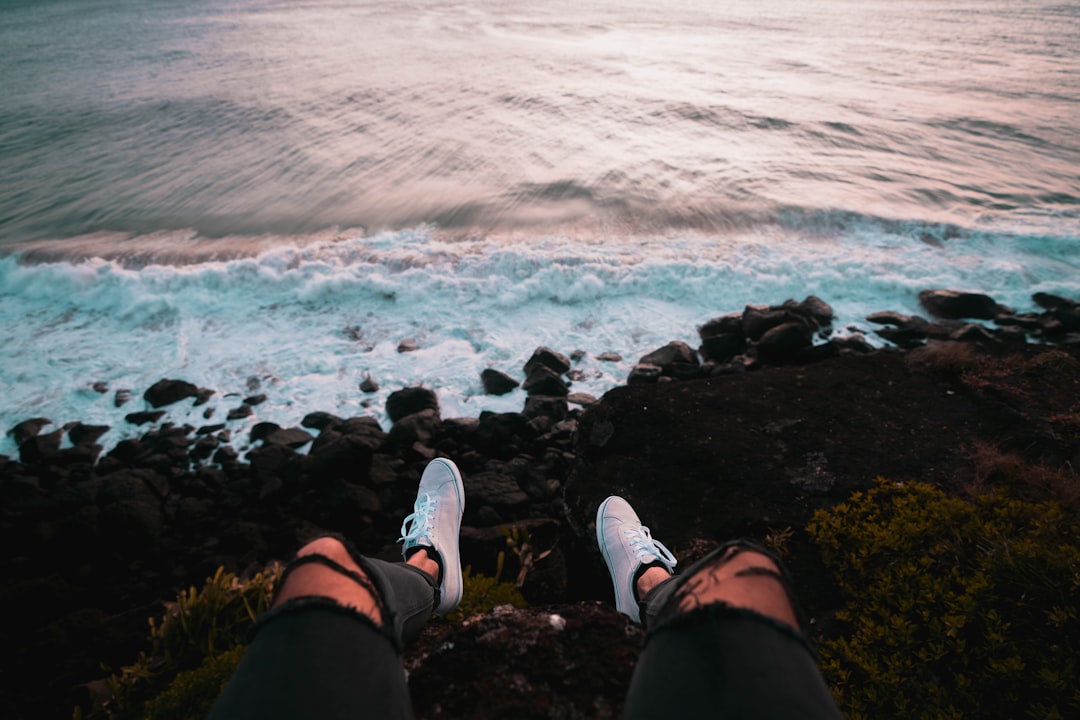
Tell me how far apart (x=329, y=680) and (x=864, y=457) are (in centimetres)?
380

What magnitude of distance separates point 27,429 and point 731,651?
25.4ft

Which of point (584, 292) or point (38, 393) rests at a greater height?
point (584, 292)

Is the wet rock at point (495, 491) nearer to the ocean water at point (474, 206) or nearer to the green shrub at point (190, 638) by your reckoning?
the ocean water at point (474, 206)

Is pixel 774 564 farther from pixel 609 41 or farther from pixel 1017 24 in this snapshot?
pixel 1017 24

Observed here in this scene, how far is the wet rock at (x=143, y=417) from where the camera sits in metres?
6.38

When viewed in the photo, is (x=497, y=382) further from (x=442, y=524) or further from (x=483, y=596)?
(x=483, y=596)

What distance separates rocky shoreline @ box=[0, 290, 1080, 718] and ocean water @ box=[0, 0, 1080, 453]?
0.60 m

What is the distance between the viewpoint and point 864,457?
401cm

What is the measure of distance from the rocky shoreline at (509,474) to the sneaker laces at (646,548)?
385 millimetres

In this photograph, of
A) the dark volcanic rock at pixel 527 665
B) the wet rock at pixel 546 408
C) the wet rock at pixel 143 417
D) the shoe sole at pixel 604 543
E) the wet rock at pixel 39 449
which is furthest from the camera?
the wet rock at pixel 143 417

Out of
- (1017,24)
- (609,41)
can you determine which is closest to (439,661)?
(609,41)

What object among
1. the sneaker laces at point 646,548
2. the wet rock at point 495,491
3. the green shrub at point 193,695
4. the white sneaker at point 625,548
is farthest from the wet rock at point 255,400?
the sneaker laces at point 646,548

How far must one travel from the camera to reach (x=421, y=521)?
3.59 metres

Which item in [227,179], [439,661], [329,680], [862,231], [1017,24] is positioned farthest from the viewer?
[1017,24]
